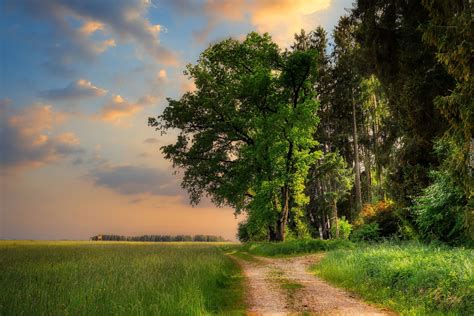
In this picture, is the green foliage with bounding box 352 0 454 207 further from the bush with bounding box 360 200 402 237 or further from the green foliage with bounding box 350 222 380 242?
the bush with bounding box 360 200 402 237

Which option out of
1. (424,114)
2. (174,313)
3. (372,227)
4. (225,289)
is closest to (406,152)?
(424,114)

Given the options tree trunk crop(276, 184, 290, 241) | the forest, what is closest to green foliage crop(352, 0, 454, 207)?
the forest

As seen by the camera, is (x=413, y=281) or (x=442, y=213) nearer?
(x=413, y=281)

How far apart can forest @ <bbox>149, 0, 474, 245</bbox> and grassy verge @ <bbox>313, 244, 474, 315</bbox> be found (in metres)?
2.62

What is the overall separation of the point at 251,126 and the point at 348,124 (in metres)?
12.9

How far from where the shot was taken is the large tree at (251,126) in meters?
34.3

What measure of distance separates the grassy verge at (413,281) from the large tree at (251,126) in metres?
19.1

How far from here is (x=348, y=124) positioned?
147ft

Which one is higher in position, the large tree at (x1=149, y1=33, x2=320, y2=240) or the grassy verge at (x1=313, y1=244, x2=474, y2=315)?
the large tree at (x1=149, y1=33, x2=320, y2=240)

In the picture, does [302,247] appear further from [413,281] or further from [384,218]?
[413,281]

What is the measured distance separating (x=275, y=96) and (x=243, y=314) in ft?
93.2

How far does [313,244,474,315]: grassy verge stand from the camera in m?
9.18

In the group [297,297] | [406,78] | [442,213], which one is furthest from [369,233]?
[297,297]

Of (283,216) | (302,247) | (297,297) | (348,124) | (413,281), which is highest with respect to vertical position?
(348,124)
